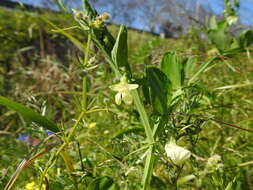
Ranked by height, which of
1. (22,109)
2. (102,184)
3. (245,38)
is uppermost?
(245,38)

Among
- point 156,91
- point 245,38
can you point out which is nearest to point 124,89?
point 156,91

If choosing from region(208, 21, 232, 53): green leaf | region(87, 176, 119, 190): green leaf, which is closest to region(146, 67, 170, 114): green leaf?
region(87, 176, 119, 190): green leaf

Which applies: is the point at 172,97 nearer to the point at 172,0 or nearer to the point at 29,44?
the point at 172,0

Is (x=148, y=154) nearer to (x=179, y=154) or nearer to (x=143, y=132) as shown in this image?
(x=179, y=154)

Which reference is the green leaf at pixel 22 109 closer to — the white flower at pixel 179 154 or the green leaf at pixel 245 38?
the white flower at pixel 179 154

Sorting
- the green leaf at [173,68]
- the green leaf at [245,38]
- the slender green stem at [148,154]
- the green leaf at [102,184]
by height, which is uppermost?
the green leaf at [245,38]

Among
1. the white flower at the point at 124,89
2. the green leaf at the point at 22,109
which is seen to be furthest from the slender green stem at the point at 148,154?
the green leaf at the point at 22,109

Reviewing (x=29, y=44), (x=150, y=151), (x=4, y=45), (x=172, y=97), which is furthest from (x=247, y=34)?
(x=29, y=44)
